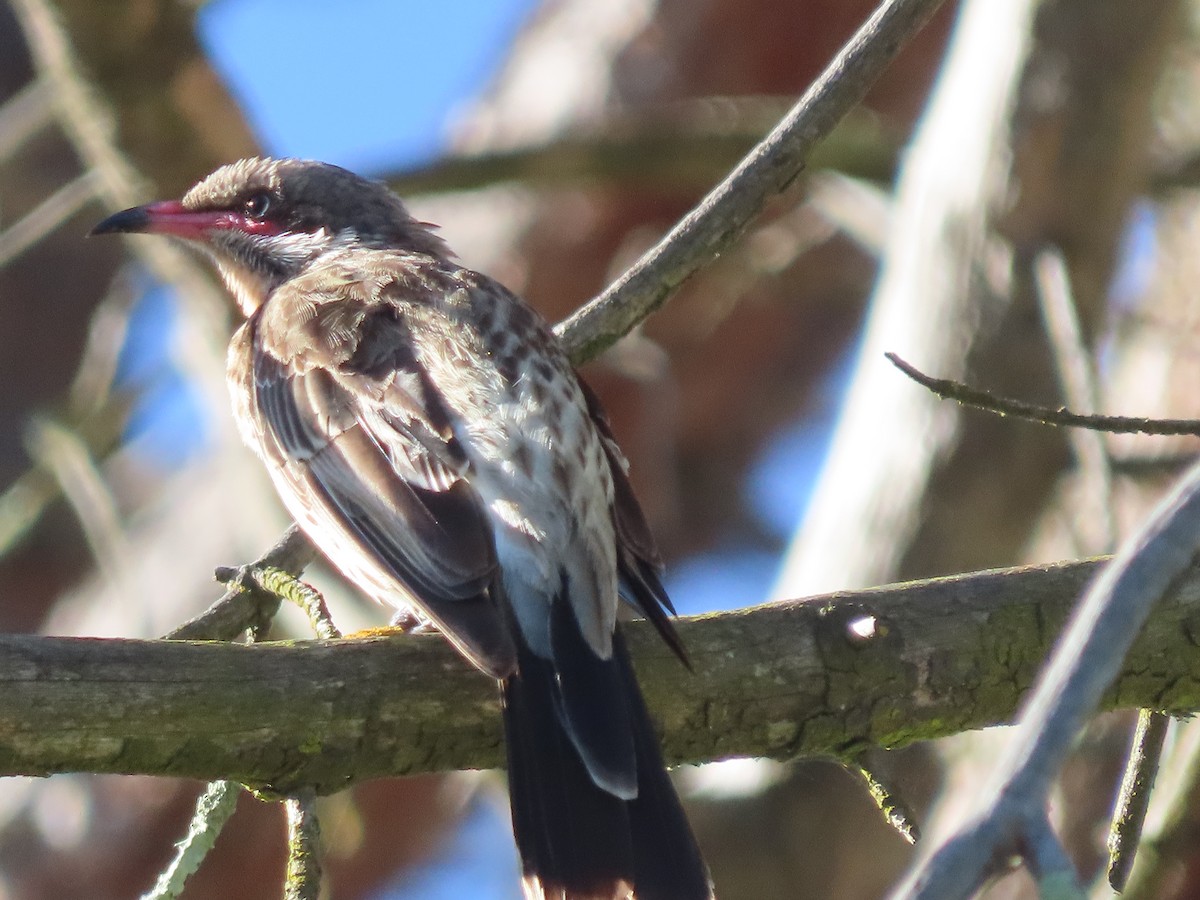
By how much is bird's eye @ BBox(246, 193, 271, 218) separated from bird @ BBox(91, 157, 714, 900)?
36 cm

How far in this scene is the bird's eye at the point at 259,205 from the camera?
18.5 ft

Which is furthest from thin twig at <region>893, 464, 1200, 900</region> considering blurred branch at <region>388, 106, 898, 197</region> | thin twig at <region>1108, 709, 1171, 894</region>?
blurred branch at <region>388, 106, 898, 197</region>

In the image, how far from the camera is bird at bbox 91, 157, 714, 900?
3252 millimetres

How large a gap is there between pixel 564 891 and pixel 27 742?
3.23 ft

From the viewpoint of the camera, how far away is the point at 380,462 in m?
3.97

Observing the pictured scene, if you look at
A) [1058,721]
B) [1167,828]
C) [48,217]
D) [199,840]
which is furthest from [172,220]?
[1058,721]

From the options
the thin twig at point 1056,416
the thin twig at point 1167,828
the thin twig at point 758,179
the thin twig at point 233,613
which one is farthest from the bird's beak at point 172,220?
the thin twig at point 1167,828

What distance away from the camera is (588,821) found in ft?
10.7

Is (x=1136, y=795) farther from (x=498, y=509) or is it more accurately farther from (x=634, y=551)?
(x=498, y=509)

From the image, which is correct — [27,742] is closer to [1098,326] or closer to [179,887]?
[179,887]

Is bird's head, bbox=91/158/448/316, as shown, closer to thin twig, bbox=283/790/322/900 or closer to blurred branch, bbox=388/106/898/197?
blurred branch, bbox=388/106/898/197

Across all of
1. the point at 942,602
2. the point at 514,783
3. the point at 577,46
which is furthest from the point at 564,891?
the point at 577,46

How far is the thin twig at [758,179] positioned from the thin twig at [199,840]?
154cm

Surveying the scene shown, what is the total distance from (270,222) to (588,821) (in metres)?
2.97
